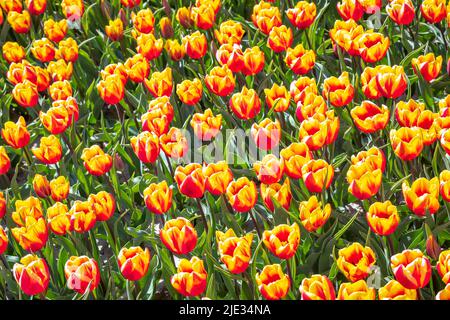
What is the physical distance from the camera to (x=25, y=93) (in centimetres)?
354

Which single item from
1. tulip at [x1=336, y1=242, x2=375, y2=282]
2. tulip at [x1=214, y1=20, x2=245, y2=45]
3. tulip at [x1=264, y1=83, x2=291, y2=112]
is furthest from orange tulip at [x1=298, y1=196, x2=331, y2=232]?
tulip at [x1=214, y1=20, x2=245, y2=45]

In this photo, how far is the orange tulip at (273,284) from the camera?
92.9 inches

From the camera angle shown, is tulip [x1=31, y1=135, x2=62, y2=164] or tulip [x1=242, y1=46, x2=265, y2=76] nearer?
tulip [x1=31, y1=135, x2=62, y2=164]

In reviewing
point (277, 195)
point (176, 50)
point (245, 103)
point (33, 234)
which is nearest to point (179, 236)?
point (277, 195)

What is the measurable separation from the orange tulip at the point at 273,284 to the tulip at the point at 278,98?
1072 mm

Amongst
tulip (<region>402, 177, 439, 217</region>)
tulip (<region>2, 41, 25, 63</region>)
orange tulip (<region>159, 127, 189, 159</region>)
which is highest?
tulip (<region>2, 41, 25, 63</region>)

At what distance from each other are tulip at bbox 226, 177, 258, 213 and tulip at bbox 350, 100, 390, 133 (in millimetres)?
565

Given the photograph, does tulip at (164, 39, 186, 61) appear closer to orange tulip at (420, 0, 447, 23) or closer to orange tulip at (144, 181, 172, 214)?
orange tulip at (420, 0, 447, 23)

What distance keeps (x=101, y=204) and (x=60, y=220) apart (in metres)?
0.15

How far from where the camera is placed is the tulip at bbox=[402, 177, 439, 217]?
2.59 m

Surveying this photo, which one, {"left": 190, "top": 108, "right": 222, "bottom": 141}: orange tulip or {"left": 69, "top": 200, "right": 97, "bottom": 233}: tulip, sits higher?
{"left": 190, "top": 108, "right": 222, "bottom": 141}: orange tulip

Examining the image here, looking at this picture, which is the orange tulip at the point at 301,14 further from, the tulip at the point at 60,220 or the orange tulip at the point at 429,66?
the tulip at the point at 60,220

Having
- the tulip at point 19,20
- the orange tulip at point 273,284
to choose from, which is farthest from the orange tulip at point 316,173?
the tulip at point 19,20

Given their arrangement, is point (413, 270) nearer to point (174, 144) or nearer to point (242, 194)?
point (242, 194)
